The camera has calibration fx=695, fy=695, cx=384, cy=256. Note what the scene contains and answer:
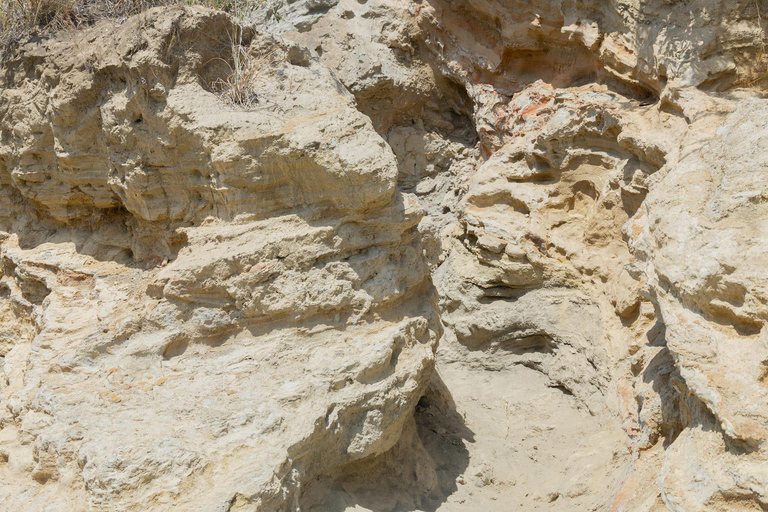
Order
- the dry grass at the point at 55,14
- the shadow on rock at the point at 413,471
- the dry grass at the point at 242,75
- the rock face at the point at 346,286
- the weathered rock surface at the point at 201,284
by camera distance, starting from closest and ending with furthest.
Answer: the rock face at the point at 346,286
the weathered rock surface at the point at 201,284
the shadow on rock at the point at 413,471
the dry grass at the point at 242,75
the dry grass at the point at 55,14

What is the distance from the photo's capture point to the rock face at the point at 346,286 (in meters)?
3.15

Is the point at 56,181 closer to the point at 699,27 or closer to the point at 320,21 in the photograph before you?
the point at 320,21

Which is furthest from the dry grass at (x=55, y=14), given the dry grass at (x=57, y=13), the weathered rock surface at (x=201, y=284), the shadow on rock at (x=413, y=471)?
the shadow on rock at (x=413, y=471)

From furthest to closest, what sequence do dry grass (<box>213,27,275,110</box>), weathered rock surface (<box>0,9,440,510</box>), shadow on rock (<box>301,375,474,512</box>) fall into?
dry grass (<box>213,27,275,110</box>) → shadow on rock (<box>301,375,474,512</box>) → weathered rock surface (<box>0,9,440,510</box>)

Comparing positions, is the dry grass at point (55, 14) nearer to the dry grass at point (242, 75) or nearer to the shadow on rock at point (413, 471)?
the dry grass at point (242, 75)

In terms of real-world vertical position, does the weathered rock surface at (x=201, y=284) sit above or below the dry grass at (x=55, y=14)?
below

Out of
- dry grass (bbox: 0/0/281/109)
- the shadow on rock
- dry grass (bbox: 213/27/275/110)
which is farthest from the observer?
dry grass (bbox: 0/0/281/109)

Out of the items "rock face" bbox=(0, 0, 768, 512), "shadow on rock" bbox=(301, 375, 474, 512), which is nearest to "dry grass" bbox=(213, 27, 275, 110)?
"rock face" bbox=(0, 0, 768, 512)

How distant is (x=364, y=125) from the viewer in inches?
160

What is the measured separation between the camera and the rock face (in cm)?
315

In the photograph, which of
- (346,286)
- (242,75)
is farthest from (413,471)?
(242,75)

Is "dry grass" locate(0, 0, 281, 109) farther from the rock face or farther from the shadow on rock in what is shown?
the shadow on rock

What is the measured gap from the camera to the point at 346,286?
3.99 m

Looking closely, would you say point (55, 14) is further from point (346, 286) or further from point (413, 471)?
point (413, 471)
